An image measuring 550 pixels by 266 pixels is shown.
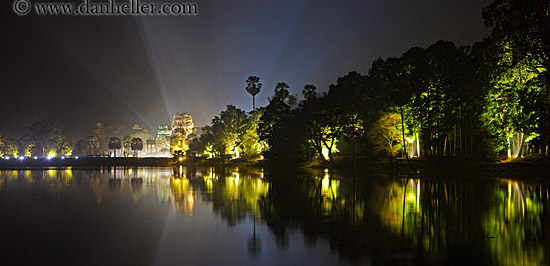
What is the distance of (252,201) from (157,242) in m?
9.42

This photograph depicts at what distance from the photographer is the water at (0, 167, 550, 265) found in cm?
979

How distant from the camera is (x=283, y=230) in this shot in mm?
13188

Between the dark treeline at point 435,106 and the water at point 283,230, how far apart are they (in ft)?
47.6

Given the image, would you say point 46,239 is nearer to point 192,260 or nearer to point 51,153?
point 192,260

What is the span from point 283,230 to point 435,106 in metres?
38.2

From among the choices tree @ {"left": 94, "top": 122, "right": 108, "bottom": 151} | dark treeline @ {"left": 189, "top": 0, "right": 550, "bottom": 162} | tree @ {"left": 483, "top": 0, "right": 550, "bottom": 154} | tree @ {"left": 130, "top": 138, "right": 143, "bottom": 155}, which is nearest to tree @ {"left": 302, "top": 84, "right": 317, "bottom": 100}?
dark treeline @ {"left": 189, "top": 0, "right": 550, "bottom": 162}

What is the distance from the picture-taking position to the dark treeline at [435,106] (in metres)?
35.3

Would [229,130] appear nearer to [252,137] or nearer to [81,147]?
[252,137]

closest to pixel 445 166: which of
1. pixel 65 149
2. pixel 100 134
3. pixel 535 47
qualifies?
pixel 535 47

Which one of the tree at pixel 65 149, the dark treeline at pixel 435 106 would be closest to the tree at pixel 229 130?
the dark treeline at pixel 435 106

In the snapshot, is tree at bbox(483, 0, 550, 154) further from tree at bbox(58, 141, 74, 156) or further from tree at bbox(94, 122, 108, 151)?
tree at bbox(94, 122, 108, 151)

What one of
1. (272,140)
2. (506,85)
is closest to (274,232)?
(506,85)

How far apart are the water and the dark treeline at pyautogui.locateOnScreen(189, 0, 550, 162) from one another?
47.6 ft

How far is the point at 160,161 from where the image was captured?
99938 millimetres
